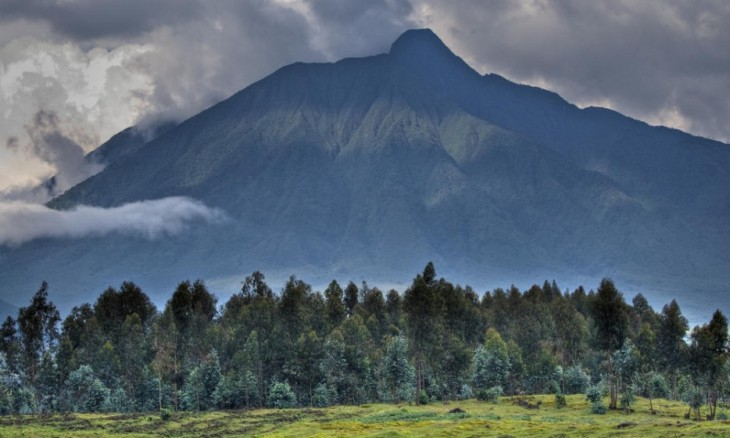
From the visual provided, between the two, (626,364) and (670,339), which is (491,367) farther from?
(670,339)

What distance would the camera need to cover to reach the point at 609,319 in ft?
445

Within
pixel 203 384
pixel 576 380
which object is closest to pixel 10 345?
pixel 203 384

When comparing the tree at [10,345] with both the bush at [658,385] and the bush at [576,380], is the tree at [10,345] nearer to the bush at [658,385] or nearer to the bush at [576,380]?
the bush at [576,380]

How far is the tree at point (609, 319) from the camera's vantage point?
135 meters

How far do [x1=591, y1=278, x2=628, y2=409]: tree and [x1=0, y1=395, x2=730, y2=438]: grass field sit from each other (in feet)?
33.8

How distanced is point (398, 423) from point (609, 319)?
139 feet

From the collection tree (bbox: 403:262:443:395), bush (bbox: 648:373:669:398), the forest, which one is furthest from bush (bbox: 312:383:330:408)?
bush (bbox: 648:373:669:398)

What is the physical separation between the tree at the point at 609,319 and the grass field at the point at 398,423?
10302mm

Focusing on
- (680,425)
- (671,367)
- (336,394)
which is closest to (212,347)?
(336,394)

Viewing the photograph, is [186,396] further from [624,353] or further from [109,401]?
[624,353]

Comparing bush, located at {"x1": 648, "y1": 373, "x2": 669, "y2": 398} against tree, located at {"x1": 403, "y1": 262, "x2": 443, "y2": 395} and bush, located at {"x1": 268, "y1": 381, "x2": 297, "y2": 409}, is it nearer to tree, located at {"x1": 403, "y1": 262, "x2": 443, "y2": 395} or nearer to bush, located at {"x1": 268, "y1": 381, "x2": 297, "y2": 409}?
tree, located at {"x1": 403, "y1": 262, "x2": 443, "y2": 395}

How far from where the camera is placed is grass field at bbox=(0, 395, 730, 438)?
95.6 m

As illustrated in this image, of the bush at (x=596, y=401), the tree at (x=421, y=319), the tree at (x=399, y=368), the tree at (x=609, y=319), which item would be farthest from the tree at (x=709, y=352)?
→ the tree at (x=399, y=368)

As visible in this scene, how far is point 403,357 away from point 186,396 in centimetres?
4083
